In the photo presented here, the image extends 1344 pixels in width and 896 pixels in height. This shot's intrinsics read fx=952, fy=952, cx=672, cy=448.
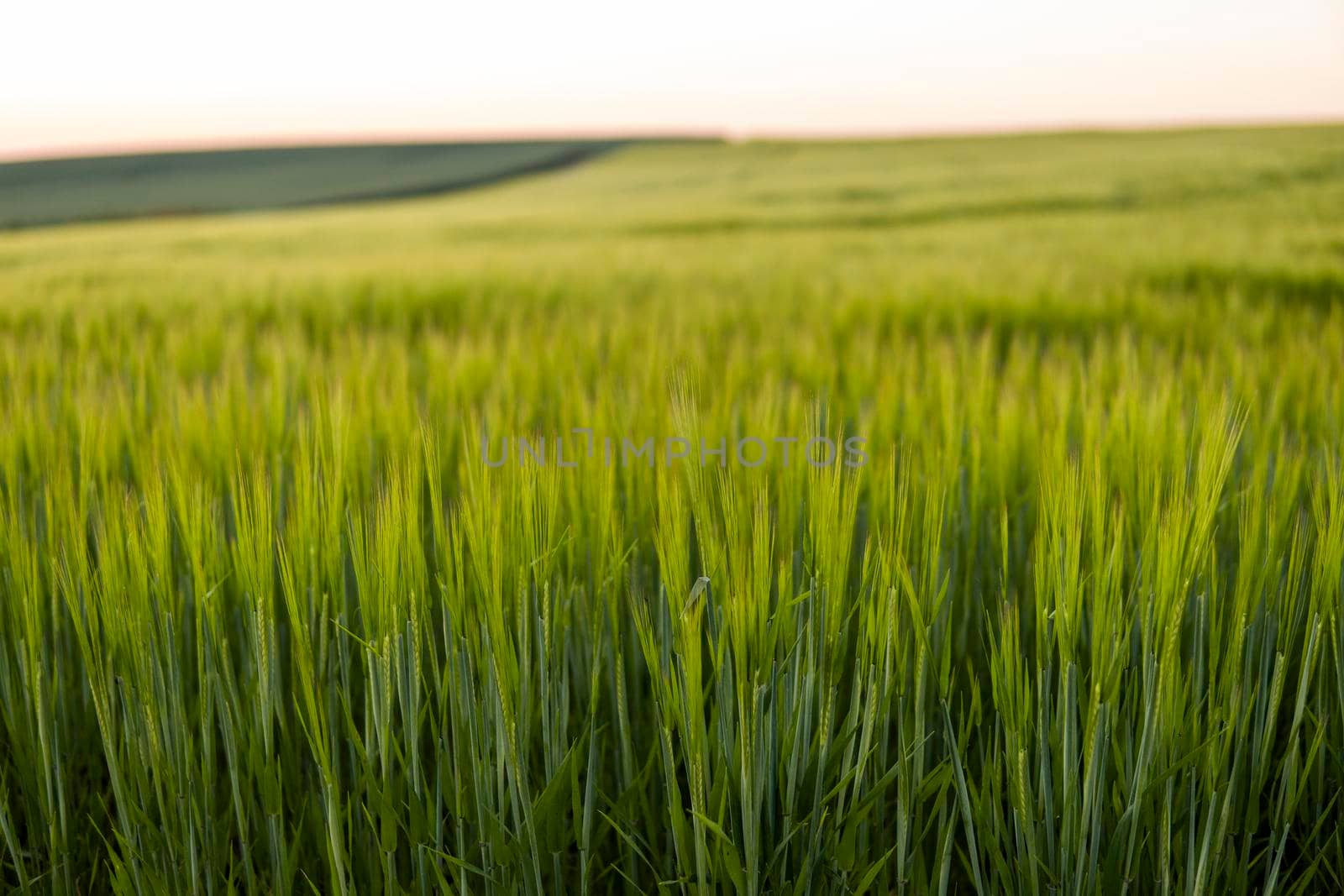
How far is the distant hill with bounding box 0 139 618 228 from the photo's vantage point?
1625cm

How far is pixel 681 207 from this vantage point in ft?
32.9

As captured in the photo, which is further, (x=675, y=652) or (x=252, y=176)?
(x=252, y=176)

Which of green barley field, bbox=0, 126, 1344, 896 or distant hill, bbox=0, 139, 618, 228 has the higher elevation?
distant hill, bbox=0, 139, 618, 228

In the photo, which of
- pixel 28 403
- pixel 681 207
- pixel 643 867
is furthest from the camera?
pixel 681 207

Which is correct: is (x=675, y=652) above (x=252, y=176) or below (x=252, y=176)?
below

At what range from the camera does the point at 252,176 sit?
2002 cm

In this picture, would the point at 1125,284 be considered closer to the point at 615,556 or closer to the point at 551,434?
the point at 551,434

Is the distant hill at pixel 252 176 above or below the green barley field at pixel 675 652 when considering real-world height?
above

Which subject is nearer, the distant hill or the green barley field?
the green barley field

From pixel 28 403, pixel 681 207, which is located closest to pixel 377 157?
pixel 681 207

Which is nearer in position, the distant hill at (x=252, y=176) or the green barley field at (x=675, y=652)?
the green barley field at (x=675, y=652)

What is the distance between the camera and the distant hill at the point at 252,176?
16.2 meters

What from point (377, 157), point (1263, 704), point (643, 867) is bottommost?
point (643, 867)

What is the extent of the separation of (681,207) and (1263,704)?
9.69 m
